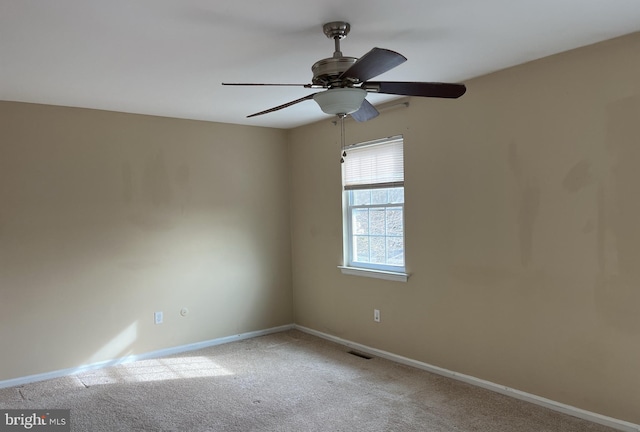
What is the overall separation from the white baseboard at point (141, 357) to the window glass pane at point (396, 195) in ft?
6.94

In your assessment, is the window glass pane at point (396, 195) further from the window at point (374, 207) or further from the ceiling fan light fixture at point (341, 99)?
the ceiling fan light fixture at point (341, 99)

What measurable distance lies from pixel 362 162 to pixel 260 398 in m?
2.34

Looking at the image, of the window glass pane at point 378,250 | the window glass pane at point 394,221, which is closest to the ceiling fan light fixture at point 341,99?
the window glass pane at point 394,221

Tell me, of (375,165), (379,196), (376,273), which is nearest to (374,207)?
(379,196)

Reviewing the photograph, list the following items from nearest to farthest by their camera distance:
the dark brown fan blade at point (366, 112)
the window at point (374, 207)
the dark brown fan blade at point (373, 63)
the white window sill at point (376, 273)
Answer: the dark brown fan blade at point (373, 63), the dark brown fan blade at point (366, 112), the white window sill at point (376, 273), the window at point (374, 207)

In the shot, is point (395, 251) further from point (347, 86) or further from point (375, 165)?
point (347, 86)

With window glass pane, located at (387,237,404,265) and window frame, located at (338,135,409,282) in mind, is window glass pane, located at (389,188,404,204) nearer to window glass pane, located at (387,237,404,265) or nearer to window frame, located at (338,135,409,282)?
window frame, located at (338,135,409,282)

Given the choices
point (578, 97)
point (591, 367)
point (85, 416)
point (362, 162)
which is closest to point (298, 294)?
point (362, 162)

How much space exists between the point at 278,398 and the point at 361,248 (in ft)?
5.75

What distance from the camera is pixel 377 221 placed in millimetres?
4406

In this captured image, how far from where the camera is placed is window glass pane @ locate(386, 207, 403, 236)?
416 centimetres

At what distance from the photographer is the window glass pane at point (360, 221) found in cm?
452

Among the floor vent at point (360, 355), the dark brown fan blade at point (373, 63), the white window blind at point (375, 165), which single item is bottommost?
the floor vent at point (360, 355)

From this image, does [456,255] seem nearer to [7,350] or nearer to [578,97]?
[578,97]
